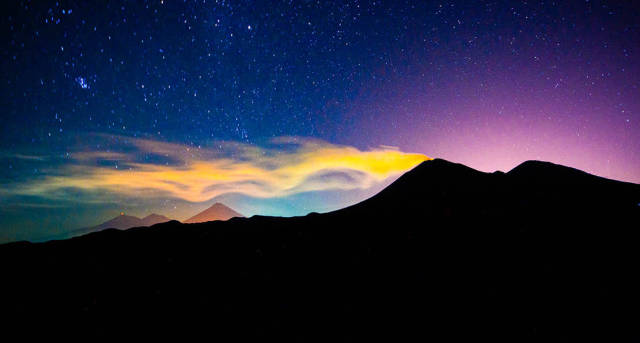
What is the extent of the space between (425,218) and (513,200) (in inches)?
178

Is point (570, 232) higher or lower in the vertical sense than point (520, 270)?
higher

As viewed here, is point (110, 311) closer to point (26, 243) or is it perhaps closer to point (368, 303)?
point (368, 303)

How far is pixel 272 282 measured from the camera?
882cm

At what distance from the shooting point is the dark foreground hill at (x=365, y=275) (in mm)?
6641

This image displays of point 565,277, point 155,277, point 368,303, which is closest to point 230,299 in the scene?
point 155,277

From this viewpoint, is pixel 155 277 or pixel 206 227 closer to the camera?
pixel 155 277

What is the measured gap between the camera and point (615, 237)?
31.9ft

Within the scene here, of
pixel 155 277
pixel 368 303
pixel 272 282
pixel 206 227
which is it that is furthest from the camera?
pixel 206 227

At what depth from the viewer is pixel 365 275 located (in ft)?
29.2

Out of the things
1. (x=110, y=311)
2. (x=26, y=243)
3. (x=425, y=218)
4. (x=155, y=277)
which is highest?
(x=425, y=218)

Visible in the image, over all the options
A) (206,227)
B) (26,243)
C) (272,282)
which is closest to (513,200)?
(272,282)

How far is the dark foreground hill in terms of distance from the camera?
21.8ft

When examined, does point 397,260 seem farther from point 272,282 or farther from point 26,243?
point 26,243

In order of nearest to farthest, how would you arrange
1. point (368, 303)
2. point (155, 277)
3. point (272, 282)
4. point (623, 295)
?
point (623, 295)
point (368, 303)
point (272, 282)
point (155, 277)
